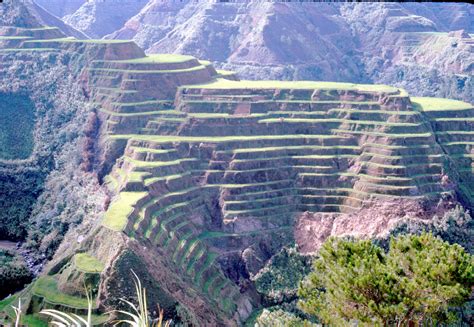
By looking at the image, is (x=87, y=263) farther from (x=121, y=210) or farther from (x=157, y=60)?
(x=157, y=60)

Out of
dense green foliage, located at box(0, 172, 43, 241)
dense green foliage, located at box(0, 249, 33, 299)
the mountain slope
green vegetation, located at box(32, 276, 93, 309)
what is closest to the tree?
green vegetation, located at box(32, 276, 93, 309)

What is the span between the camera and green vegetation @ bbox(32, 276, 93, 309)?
48.4 metres

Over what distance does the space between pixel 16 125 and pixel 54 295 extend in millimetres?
39360

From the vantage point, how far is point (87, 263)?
52.4 meters

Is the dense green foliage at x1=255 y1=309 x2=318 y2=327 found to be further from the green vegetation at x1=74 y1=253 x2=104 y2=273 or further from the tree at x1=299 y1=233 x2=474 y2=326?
the tree at x1=299 y1=233 x2=474 y2=326

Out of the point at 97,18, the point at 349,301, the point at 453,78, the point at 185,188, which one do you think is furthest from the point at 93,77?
the point at 97,18

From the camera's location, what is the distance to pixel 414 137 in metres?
74.2

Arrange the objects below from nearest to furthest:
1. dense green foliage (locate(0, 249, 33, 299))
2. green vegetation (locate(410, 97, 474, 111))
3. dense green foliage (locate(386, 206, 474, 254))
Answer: dense green foliage (locate(0, 249, 33, 299))
dense green foliage (locate(386, 206, 474, 254))
green vegetation (locate(410, 97, 474, 111))

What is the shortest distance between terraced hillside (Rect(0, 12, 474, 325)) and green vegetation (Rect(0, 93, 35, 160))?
792 cm

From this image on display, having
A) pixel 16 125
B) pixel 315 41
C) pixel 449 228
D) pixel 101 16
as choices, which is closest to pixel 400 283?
pixel 449 228

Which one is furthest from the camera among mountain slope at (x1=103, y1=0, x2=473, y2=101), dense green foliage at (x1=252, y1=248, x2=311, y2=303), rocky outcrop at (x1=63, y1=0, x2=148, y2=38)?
rocky outcrop at (x1=63, y1=0, x2=148, y2=38)

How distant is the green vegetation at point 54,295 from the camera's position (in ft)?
159

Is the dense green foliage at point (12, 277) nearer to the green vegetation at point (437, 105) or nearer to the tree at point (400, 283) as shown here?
the tree at point (400, 283)

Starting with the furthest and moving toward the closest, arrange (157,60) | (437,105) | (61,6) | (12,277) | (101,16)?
1. (61,6)
2. (101,16)
3. (157,60)
4. (437,105)
5. (12,277)
